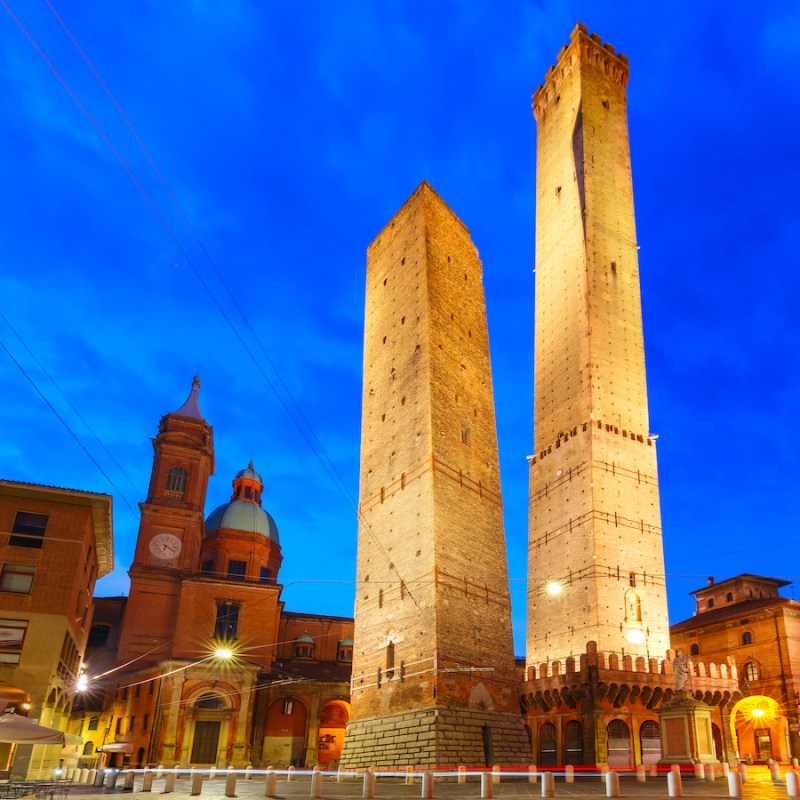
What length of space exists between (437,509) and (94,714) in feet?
99.6

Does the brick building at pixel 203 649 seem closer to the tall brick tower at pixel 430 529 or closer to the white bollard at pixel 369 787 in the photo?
the tall brick tower at pixel 430 529

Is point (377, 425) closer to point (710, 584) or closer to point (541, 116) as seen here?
point (541, 116)

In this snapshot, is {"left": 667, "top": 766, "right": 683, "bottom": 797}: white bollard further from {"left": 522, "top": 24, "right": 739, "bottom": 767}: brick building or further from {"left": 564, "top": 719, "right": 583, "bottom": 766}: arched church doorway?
{"left": 564, "top": 719, "right": 583, "bottom": 766}: arched church doorway

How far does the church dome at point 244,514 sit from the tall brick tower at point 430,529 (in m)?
22.3

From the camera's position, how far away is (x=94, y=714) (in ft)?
145

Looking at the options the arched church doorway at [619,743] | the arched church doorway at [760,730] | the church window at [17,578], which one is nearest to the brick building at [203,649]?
the church window at [17,578]

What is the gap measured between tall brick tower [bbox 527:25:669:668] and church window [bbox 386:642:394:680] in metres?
8.84

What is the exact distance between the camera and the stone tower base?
76.1 feet

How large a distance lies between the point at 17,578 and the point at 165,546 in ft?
63.8

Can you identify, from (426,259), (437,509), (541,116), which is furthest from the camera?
(541,116)

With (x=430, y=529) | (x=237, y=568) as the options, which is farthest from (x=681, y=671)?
(x=237, y=568)

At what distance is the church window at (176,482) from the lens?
48094 mm

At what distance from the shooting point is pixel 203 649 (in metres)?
41.6

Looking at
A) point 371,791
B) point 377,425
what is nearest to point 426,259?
point 377,425
